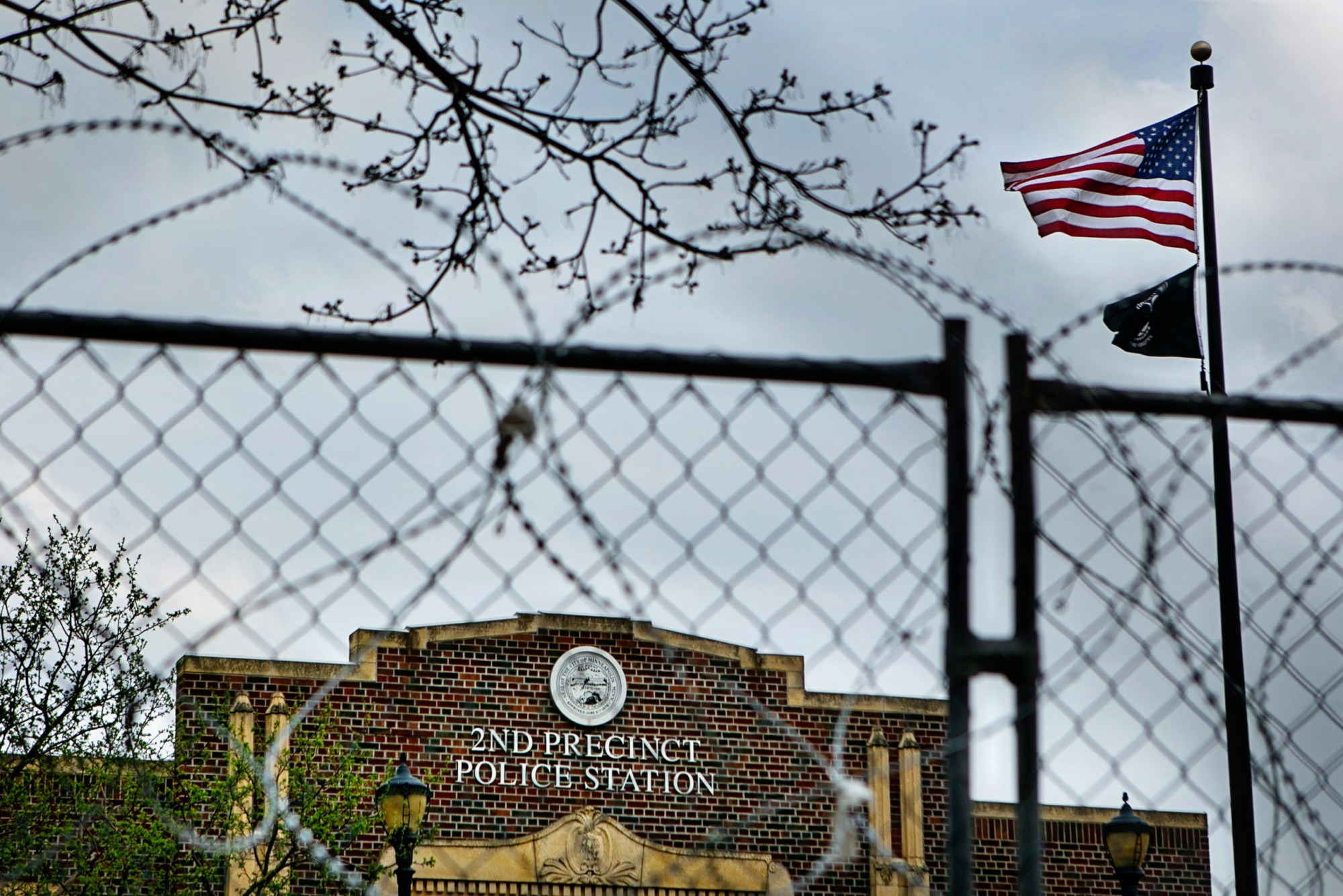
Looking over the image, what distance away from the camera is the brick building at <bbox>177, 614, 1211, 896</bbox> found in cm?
1666

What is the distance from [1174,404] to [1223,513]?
7071mm

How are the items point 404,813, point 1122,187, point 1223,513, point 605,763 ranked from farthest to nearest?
point 605,763
point 1122,187
point 404,813
point 1223,513

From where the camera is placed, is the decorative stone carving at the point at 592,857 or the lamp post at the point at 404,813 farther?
the decorative stone carving at the point at 592,857

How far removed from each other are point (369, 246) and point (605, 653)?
15.3 metres

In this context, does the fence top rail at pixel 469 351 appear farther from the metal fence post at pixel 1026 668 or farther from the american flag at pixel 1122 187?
the american flag at pixel 1122 187

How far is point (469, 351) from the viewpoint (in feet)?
7.99

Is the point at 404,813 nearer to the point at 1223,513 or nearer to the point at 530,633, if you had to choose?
the point at 1223,513

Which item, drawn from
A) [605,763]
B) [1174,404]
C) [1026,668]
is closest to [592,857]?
[605,763]

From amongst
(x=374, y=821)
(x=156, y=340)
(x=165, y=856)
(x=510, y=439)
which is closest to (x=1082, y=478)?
(x=510, y=439)

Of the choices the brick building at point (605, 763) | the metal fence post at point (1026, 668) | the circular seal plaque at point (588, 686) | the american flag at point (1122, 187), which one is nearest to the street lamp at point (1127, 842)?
the american flag at point (1122, 187)

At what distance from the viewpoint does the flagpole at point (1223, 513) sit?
6422 mm

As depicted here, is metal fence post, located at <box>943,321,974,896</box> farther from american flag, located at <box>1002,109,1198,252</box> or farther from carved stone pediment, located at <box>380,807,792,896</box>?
carved stone pediment, located at <box>380,807,792,896</box>

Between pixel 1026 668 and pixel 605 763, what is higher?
pixel 605 763

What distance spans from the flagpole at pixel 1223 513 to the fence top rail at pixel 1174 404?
8.12 ft
